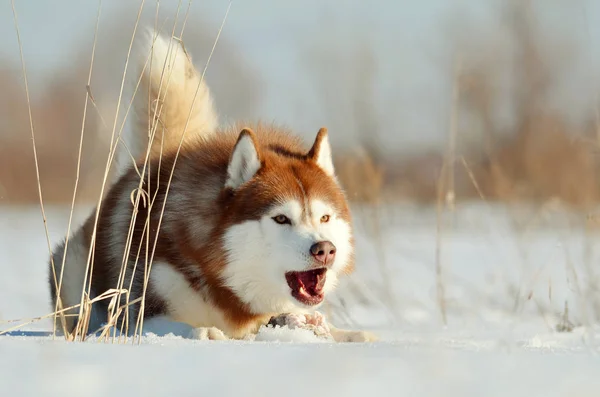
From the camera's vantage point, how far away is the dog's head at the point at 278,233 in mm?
3533

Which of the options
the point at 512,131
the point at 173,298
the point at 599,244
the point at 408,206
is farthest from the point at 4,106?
the point at 173,298

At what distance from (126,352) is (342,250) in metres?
1.83

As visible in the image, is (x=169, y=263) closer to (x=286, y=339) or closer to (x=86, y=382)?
(x=286, y=339)

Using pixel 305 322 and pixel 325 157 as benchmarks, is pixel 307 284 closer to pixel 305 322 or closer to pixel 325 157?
pixel 305 322

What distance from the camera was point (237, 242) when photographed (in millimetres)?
3641

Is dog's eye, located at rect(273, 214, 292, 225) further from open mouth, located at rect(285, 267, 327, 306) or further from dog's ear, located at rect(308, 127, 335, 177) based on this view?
dog's ear, located at rect(308, 127, 335, 177)

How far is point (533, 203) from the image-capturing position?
10.6 meters

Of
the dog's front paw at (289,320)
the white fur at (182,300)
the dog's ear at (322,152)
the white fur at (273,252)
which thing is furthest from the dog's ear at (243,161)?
the dog's front paw at (289,320)

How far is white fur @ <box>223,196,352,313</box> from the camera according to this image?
352cm

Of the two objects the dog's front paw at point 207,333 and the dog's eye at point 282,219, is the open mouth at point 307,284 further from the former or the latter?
the dog's front paw at point 207,333

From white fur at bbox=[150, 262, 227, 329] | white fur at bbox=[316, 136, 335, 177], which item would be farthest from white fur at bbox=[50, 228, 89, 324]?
white fur at bbox=[316, 136, 335, 177]

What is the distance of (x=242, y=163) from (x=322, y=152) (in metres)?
0.47

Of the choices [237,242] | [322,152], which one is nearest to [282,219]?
[237,242]

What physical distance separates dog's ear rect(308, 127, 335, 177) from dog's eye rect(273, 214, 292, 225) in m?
0.49
